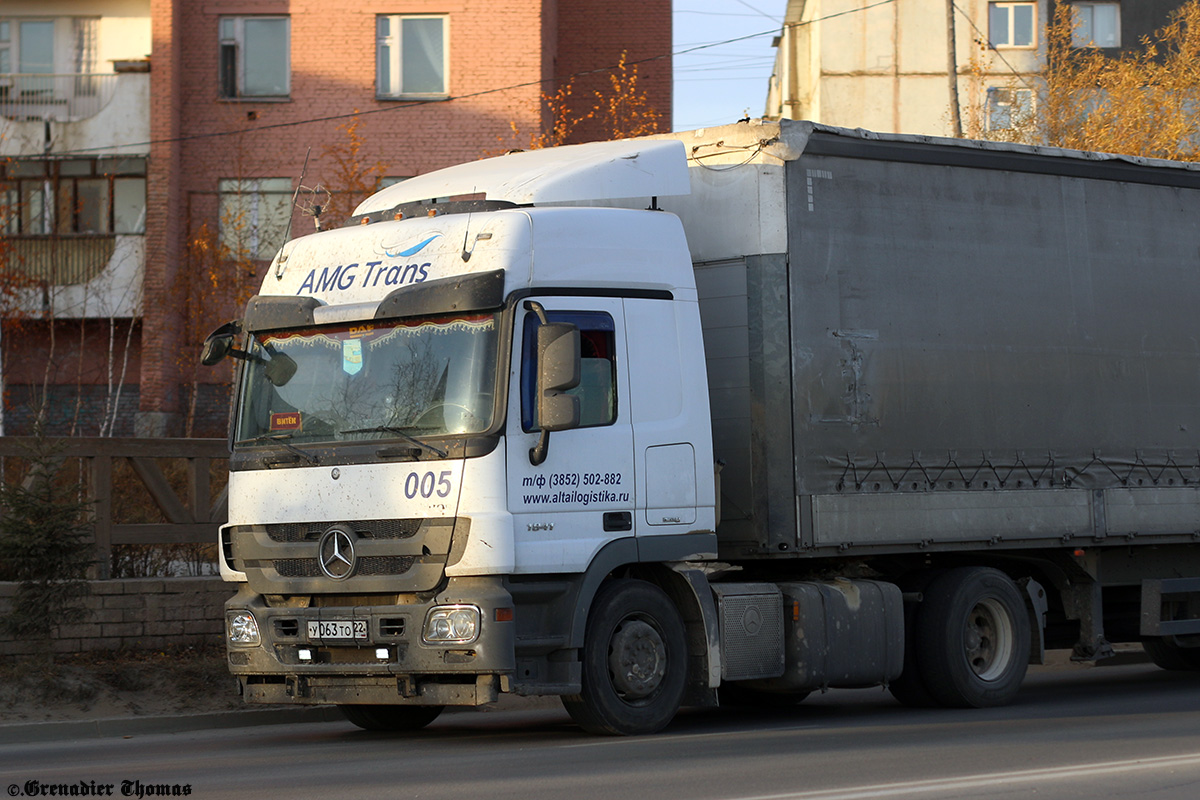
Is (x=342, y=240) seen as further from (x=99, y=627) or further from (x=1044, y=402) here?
(x=1044, y=402)

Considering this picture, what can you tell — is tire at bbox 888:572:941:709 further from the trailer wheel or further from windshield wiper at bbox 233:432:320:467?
windshield wiper at bbox 233:432:320:467

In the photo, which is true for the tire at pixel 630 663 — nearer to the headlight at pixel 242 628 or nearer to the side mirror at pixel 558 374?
the side mirror at pixel 558 374

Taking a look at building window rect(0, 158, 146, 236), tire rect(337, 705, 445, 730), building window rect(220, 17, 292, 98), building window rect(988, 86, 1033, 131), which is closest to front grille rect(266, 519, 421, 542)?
tire rect(337, 705, 445, 730)

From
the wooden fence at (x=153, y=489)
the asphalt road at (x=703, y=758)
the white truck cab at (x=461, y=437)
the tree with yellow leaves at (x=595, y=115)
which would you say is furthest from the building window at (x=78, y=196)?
the white truck cab at (x=461, y=437)

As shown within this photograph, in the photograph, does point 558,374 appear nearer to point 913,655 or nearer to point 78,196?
point 913,655

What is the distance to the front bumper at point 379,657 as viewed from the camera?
9164mm

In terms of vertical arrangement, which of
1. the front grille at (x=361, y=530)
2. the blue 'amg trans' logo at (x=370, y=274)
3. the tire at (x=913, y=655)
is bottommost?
the tire at (x=913, y=655)

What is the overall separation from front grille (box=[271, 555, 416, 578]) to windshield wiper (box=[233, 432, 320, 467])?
609mm

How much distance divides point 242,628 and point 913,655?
4.78 meters

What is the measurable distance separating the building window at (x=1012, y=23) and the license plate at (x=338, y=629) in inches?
1424

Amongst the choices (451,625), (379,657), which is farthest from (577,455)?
(379,657)

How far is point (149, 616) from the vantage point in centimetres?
1310

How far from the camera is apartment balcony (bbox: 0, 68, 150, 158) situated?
31344mm

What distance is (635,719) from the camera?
988 centimetres
